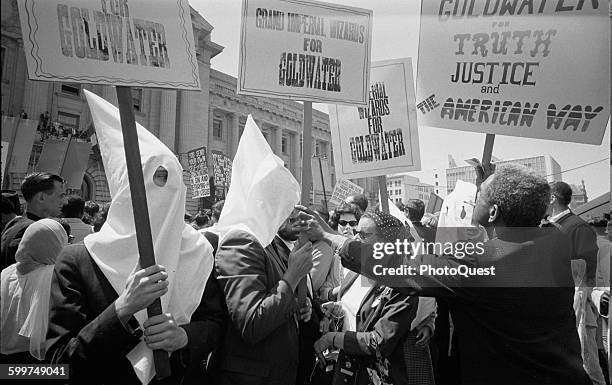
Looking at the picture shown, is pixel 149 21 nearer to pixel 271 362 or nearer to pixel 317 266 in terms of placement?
pixel 271 362

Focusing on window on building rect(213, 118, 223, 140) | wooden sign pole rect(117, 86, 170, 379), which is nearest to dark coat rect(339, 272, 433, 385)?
wooden sign pole rect(117, 86, 170, 379)

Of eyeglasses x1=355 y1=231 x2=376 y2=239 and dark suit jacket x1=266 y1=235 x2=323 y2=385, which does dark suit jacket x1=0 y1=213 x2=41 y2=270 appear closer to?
dark suit jacket x1=266 y1=235 x2=323 y2=385

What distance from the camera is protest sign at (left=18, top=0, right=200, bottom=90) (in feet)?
4.85

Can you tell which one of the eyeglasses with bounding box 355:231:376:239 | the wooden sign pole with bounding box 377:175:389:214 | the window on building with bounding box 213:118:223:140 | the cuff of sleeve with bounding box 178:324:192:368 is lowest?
the cuff of sleeve with bounding box 178:324:192:368

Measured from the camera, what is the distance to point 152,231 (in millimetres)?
1614

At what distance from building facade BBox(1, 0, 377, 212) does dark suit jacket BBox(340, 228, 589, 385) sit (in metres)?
1.53

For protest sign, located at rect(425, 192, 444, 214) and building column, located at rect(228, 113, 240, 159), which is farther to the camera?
protest sign, located at rect(425, 192, 444, 214)

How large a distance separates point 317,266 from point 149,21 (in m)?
2.55

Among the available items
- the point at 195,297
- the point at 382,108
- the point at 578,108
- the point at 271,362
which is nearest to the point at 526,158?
the point at 578,108

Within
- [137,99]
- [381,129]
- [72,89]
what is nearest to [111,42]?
[72,89]

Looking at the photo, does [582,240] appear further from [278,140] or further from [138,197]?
[138,197]

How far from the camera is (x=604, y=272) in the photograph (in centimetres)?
317

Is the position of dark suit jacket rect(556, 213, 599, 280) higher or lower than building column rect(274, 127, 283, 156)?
lower

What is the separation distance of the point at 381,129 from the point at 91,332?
8.15ft
